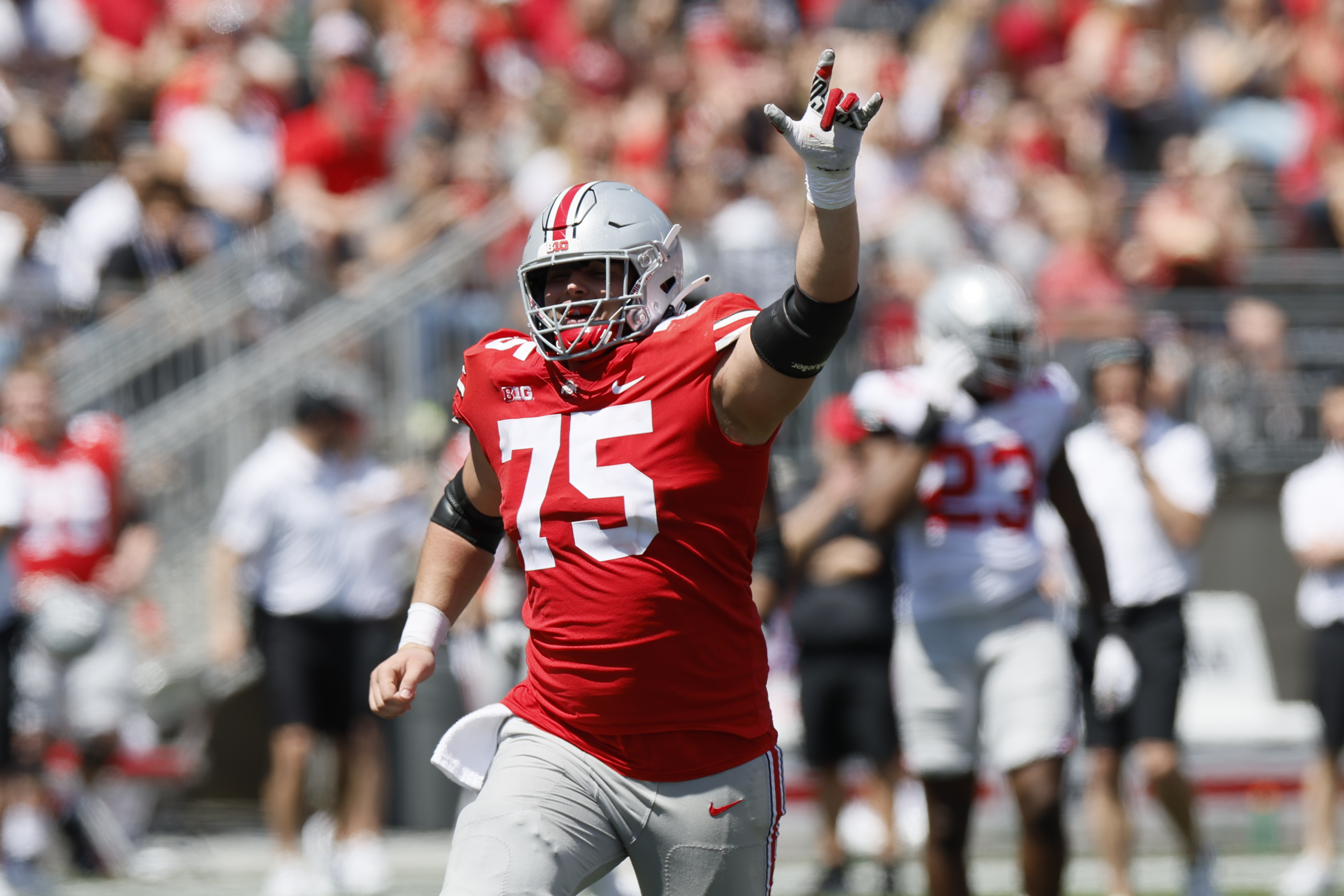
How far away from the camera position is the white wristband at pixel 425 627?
14.1 ft

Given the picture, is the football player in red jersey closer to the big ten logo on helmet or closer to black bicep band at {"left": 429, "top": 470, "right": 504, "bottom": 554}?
the big ten logo on helmet

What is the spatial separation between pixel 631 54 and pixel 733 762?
10653 mm

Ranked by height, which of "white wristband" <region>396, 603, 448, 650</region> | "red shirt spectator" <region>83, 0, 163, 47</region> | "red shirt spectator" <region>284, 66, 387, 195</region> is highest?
"red shirt spectator" <region>83, 0, 163, 47</region>

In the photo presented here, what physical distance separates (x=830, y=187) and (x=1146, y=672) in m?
4.97

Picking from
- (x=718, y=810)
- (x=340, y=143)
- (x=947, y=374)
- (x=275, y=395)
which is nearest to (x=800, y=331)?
(x=718, y=810)

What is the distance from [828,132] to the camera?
3.51 m

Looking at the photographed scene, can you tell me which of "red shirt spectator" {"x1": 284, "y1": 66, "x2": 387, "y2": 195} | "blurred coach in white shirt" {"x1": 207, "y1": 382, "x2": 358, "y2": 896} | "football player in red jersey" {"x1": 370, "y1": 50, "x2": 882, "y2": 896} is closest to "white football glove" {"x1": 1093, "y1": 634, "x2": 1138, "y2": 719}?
"football player in red jersey" {"x1": 370, "y1": 50, "x2": 882, "y2": 896}

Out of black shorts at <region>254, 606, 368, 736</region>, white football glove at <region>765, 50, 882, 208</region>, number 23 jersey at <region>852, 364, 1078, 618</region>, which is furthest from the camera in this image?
A: black shorts at <region>254, 606, 368, 736</region>

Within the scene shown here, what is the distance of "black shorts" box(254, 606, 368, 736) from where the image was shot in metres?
9.16

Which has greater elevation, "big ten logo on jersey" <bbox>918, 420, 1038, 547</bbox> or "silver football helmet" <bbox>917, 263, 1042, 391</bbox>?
"silver football helmet" <bbox>917, 263, 1042, 391</bbox>

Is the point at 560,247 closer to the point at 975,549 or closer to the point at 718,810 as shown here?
the point at 718,810

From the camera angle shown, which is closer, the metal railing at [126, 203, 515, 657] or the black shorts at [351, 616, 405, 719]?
the black shorts at [351, 616, 405, 719]

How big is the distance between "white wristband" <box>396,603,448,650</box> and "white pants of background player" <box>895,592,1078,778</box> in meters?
2.39

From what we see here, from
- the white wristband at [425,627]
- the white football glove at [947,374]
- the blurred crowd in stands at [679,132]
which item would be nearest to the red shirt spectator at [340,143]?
the blurred crowd in stands at [679,132]
